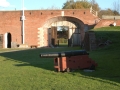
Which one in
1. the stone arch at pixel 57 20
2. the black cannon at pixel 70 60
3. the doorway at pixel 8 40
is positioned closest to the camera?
the black cannon at pixel 70 60

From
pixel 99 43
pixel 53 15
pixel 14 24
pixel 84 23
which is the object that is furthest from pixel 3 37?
pixel 99 43

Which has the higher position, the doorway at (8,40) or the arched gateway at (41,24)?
the arched gateway at (41,24)

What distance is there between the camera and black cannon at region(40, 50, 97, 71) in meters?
10.3

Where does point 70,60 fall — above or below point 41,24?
below

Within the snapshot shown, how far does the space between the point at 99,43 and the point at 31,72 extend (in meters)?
14.3

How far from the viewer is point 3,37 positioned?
40.5 meters

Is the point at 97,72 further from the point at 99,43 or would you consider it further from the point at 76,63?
the point at 99,43

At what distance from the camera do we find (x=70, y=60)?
1051 cm

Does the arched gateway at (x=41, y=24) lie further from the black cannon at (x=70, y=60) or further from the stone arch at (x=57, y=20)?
the black cannon at (x=70, y=60)

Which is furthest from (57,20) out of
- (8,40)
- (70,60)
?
(70,60)

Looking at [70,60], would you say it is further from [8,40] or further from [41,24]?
[8,40]

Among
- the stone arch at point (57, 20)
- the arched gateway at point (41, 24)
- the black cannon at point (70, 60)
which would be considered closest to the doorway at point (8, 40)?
the arched gateway at point (41, 24)

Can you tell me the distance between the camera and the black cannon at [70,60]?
10.3m

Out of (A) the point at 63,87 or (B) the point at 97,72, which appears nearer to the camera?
(A) the point at 63,87
